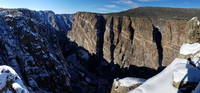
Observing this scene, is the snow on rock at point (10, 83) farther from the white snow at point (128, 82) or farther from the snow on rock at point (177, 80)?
the white snow at point (128, 82)

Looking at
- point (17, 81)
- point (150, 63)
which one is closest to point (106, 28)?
point (150, 63)

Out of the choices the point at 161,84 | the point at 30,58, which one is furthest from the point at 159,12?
the point at 161,84

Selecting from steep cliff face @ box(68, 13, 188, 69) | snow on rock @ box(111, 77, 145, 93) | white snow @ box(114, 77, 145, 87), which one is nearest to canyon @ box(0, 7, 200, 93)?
steep cliff face @ box(68, 13, 188, 69)

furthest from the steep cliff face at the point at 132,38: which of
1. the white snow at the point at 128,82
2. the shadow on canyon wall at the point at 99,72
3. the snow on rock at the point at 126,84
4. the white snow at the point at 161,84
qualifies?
the white snow at the point at 161,84

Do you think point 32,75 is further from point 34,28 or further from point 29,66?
point 34,28

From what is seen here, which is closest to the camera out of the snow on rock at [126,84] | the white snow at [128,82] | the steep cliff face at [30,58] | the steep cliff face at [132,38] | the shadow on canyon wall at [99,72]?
the snow on rock at [126,84]

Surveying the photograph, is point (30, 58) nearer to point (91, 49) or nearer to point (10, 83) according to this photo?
point (91, 49)

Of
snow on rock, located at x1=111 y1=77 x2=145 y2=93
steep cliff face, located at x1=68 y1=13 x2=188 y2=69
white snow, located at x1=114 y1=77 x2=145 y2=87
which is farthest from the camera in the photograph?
steep cliff face, located at x1=68 y1=13 x2=188 y2=69

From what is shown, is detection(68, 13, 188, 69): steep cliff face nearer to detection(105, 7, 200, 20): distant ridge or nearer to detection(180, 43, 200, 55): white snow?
detection(105, 7, 200, 20): distant ridge
